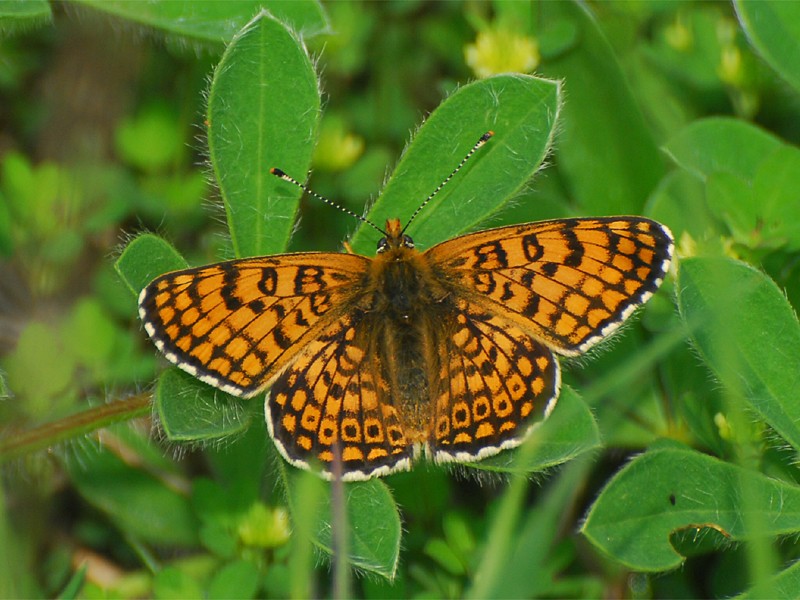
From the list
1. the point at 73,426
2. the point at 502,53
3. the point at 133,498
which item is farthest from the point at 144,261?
the point at 502,53

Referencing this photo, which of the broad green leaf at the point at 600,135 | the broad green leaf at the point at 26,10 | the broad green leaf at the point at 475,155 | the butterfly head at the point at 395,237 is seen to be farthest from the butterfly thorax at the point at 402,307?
the broad green leaf at the point at 26,10

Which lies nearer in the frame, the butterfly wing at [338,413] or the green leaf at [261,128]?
the butterfly wing at [338,413]

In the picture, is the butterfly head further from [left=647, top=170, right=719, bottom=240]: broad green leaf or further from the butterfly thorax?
[left=647, top=170, right=719, bottom=240]: broad green leaf

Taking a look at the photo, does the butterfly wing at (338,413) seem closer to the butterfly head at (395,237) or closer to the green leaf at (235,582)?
the butterfly head at (395,237)

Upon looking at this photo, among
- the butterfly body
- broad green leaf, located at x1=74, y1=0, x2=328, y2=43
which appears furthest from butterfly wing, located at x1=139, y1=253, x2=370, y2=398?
broad green leaf, located at x1=74, y1=0, x2=328, y2=43

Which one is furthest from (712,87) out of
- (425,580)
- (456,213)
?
(425,580)

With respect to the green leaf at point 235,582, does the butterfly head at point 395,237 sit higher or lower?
higher

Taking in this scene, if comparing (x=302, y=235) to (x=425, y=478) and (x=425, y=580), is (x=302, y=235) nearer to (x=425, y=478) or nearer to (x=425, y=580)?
(x=425, y=478)
